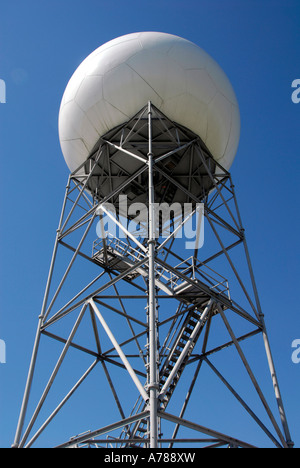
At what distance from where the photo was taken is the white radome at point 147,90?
1319 cm

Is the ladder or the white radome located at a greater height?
the white radome

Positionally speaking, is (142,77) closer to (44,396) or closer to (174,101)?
(174,101)

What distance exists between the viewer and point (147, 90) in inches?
516

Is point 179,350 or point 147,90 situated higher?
Answer: point 147,90

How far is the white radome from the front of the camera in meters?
13.2

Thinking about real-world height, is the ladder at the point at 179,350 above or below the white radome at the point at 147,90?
below

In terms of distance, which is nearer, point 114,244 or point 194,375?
point 194,375

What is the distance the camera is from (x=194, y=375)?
46.2ft
